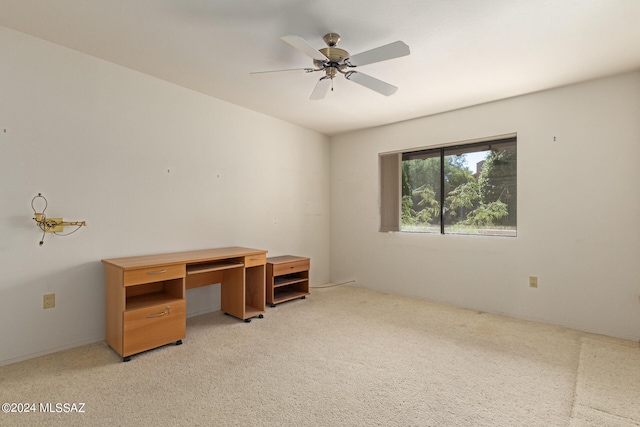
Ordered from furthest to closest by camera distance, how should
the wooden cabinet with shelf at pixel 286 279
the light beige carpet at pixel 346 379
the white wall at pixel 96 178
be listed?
the wooden cabinet with shelf at pixel 286 279
the white wall at pixel 96 178
the light beige carpet at pixel 346 379

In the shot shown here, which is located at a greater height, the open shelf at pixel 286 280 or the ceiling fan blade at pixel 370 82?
the ceiling fan blade at pixel 370 82

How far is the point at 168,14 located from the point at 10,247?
2035 millimetres

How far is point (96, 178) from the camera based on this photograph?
8.78ft

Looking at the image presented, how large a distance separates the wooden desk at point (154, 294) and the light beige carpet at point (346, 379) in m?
0.13

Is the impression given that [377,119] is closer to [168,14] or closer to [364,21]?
[364,21]

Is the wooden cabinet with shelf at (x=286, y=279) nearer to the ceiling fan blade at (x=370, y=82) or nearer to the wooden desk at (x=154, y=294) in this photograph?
the wooden desk at (x=154, y=294)

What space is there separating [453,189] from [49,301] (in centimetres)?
430

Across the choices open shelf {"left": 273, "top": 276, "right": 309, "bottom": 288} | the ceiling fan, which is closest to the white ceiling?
the ceiling fan

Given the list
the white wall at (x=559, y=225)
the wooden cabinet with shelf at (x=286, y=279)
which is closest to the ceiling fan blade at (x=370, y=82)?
the white wall at (x=559, y=225)

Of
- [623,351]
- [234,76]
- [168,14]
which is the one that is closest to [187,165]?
[234,76]

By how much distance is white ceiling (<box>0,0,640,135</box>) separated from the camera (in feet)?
6.46

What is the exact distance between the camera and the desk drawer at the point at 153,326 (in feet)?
→ 7.64

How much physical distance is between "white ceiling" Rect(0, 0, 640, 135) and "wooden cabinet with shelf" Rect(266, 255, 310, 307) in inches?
79.4

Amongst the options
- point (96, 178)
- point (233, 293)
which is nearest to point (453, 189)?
point (233, 293)
